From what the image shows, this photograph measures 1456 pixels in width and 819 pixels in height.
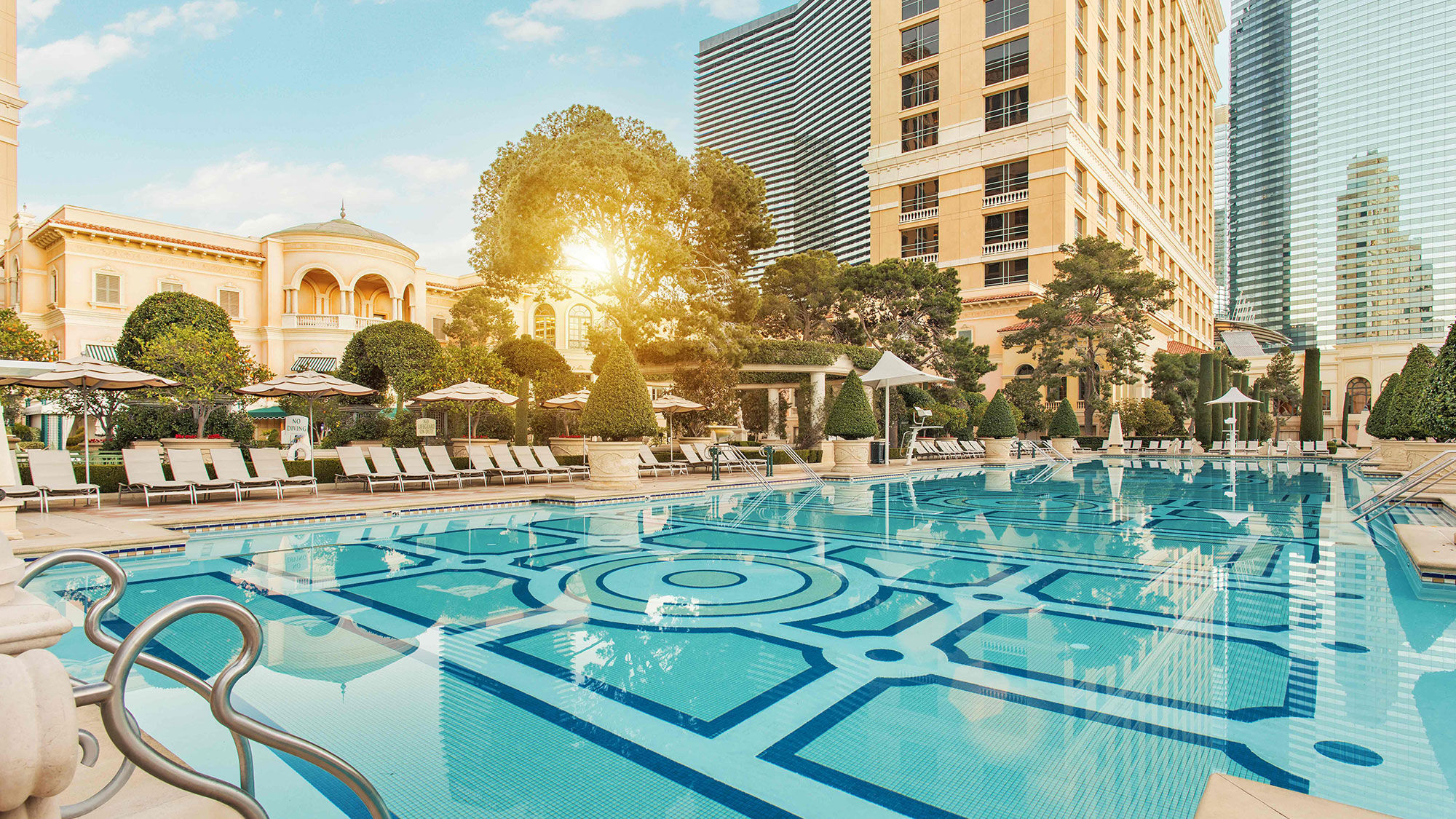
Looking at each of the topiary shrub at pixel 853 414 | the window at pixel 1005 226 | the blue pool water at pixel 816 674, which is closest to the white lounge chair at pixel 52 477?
the blue pool water at pixel 816 674

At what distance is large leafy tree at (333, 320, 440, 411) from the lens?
22.1 metres

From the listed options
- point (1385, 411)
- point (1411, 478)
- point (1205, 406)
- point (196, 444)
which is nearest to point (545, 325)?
point (196, 444)

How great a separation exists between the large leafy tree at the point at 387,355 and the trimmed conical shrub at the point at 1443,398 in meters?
22.2

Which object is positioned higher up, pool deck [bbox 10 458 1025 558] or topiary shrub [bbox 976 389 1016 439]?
topiary shrub [bbox 976 389 1016 439]

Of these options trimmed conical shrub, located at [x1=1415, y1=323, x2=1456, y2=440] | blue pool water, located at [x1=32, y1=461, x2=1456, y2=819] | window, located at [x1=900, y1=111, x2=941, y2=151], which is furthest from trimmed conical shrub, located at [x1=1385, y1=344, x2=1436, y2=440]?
window, located at [x1=900, y1=111, x2=941, y2=151]

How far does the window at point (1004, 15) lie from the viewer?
3347 cm

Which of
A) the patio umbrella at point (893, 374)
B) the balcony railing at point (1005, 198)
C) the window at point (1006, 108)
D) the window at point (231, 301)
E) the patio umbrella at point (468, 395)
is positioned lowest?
the patio umbrella at point (468, 395)

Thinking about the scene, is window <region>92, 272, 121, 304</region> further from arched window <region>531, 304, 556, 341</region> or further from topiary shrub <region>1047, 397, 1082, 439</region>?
topiary shrub <region>1047, 397, 1082, 439</region>

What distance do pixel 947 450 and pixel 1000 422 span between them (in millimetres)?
1848

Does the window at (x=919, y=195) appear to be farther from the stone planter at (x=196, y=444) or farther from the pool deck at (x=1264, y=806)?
the pool deck at (x=1264, y=806)

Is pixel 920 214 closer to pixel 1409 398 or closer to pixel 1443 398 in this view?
pixel 1409 398

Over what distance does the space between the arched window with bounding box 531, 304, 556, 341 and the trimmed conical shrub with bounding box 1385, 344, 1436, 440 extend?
31.4 metres

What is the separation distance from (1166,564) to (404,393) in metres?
17.6

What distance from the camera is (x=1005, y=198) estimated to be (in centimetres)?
3419
